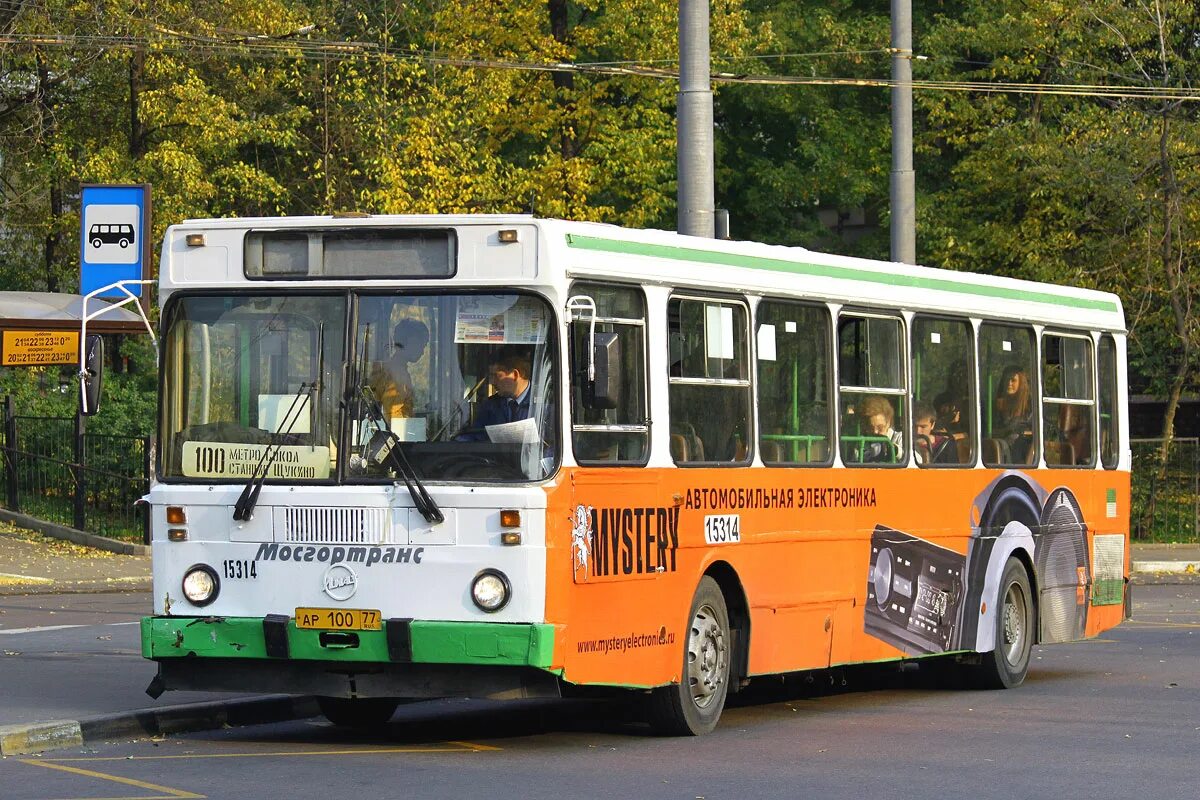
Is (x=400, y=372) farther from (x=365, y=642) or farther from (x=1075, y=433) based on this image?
(x=1075, y=433)

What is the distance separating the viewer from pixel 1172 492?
112 feet

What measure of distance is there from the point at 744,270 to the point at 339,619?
340cm

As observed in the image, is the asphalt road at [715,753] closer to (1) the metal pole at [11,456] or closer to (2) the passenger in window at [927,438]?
(2) the passenger in window at [927,438]

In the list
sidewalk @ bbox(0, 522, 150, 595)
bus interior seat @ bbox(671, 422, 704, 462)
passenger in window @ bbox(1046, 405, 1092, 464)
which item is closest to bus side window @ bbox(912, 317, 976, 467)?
passenger in window @ bbox(1046, 405, 1092, 464)

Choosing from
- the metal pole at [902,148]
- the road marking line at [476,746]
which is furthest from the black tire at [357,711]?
the metal pole at [902,148]

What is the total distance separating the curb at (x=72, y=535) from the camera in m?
29.2

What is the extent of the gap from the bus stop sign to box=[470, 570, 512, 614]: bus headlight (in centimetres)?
1673

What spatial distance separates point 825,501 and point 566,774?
12.1 ft

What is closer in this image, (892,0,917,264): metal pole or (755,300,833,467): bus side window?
(755,300,833,467): bus side window

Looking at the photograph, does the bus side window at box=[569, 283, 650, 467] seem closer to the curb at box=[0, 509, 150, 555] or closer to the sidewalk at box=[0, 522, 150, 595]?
the sidewalk at box=[0, 522, 150, 595]

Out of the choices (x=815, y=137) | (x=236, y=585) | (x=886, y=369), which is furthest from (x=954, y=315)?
(x=815, y=137)

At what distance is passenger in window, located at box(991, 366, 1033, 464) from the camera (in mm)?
15648

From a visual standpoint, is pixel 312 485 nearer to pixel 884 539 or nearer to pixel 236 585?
pixel 236 585

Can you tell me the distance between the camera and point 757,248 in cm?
1284
